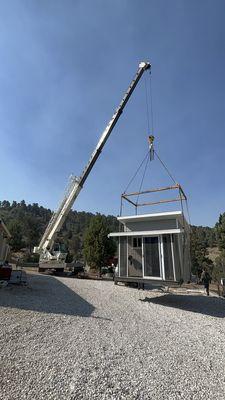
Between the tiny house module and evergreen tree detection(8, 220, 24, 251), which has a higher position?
evergreen tree detection(8, 220, 24, 251)

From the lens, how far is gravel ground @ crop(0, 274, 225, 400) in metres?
5.39

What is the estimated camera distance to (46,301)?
39.4 feet

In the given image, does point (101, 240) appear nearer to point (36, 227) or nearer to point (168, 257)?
point (168, 257)

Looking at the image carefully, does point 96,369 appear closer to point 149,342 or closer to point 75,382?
point 75,382

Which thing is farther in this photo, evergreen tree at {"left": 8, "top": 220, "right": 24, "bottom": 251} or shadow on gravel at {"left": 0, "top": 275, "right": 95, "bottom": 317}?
evergreen tree at {"left": 8, "top": 220, "right": 24, "bottom": 251}

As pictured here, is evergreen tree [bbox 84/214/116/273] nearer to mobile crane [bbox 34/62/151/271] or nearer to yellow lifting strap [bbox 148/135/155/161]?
mobile crane [bbox 34/62/151/271]

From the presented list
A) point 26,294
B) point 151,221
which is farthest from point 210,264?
point 26,294

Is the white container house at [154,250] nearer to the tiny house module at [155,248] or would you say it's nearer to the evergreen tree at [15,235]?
the tiny house module at [155,248]

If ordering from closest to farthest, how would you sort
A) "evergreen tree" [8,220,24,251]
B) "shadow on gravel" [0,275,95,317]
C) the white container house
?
"shadow on gravel" [0,275,95,317]
the white container house
"evergreen tree" [8,220,24,251]

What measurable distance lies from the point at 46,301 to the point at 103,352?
5496 mm

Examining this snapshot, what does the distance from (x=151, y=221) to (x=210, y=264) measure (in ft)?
146

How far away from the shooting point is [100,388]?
5.38m

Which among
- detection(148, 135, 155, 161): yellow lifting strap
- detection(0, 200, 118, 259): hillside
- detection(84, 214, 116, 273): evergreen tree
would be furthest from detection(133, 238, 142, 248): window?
detection(84, 214, 116, 273): evergreen tree

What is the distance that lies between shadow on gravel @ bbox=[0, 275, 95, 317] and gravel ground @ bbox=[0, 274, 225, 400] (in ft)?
0.13
